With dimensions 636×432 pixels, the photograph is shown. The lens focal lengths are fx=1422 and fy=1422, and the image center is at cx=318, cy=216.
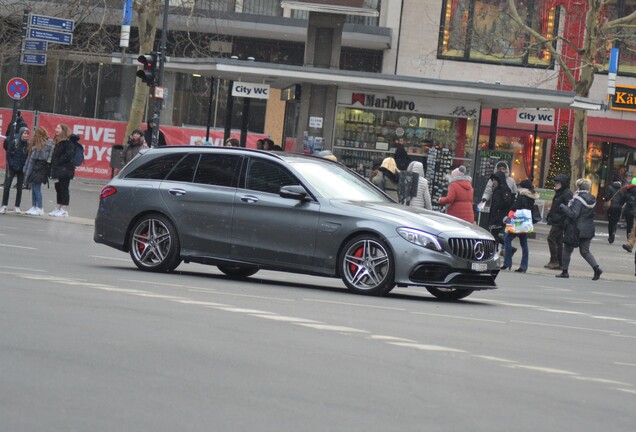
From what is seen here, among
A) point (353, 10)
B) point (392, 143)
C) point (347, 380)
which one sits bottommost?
point (347, 380)

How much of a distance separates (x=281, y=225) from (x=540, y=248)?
18.0 meters

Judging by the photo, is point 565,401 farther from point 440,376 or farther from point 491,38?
point 491,38

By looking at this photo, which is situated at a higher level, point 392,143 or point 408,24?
point 408,24

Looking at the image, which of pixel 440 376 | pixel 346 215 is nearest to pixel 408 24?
pixel 346 215

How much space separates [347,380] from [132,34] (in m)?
46.9

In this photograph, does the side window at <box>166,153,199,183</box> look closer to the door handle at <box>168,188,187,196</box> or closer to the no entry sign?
the door handle at <box>168,188,187,196</box>

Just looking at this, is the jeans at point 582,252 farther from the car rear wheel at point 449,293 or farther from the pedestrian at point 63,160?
the pedestrian at point 63,160

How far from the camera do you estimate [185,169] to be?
17141 mm

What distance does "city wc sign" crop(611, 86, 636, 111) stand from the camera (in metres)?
52.2

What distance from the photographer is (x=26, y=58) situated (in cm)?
3108

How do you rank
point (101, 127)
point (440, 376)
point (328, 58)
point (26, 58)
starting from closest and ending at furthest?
point (440, 376)
point (26, 58)
point (328, 58)
point (101, 127)

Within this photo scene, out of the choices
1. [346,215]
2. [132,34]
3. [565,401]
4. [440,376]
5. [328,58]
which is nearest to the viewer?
[565,401]

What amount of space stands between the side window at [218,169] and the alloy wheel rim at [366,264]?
6.34 feet

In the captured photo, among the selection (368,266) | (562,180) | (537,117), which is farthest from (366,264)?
(537,117)
